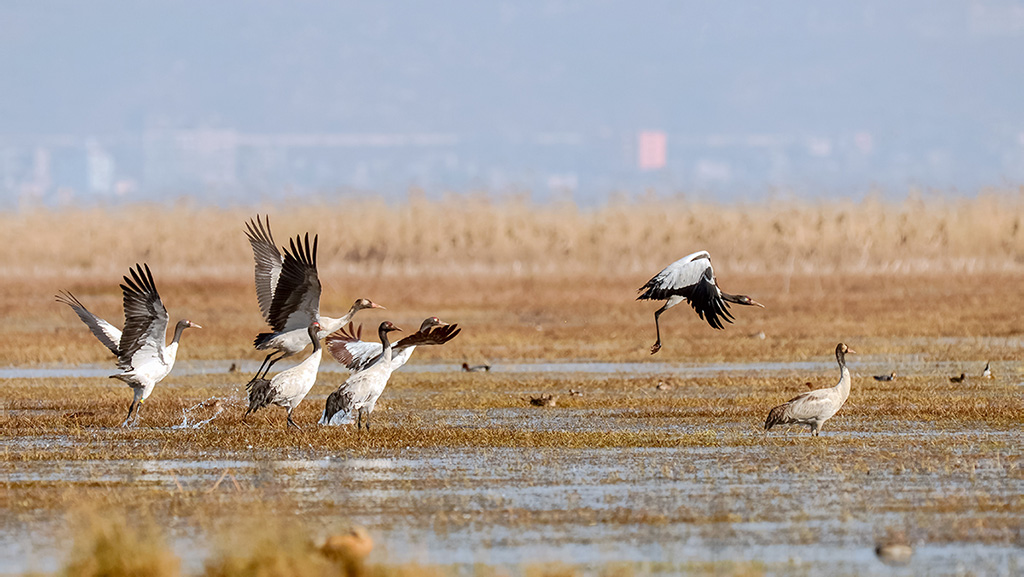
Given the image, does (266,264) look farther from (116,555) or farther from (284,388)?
(116,555)

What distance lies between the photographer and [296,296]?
14742mm

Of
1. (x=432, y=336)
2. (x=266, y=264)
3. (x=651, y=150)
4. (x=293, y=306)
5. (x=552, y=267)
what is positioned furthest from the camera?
(x=651, y=150)

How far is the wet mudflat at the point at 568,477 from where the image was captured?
306 inches

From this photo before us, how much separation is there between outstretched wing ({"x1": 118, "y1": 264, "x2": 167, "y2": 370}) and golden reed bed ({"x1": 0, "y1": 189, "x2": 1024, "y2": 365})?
7.13 meters

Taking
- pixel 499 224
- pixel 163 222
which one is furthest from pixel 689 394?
pixel 163 222

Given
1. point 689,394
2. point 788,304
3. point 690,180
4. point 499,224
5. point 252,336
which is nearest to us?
point 689,394

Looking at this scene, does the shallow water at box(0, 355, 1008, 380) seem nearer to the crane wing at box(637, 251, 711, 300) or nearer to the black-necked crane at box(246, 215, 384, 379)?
the crane wing at box(637, 251, 711, 300)

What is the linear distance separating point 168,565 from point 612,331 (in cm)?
1731

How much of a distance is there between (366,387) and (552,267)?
21.7 meters

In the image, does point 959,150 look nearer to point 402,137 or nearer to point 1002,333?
point 402,137

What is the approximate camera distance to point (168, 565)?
712cm

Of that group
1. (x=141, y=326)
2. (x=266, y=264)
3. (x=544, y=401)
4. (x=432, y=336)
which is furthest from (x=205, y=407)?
(x=544, y=401)

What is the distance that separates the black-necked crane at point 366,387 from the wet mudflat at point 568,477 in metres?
0.20

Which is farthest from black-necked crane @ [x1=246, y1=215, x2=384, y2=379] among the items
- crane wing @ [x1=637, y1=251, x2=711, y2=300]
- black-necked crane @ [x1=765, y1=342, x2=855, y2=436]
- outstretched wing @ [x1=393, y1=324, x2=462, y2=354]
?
black-necked crane @ [x1=765, y1=342, x2=855, y2=436]
